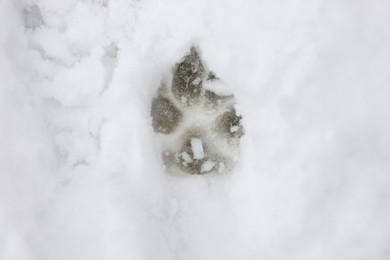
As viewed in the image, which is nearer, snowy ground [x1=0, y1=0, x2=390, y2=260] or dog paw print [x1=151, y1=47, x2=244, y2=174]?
snowy ground [x1=0, y1=0, x2=390, y2=260]

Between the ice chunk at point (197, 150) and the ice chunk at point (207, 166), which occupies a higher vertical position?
the ice chunk at point (197, 150)

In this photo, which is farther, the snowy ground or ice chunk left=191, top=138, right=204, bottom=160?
ice chunk left=191, top=138, right=204, bottom=160

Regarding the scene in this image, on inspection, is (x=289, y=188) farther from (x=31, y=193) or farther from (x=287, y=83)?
(x=31, y=193)

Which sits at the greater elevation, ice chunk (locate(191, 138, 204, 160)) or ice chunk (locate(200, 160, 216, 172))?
ice chunk (locate(191, 138, 204, 160))

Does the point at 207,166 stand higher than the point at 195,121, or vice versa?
the point at 195,121
